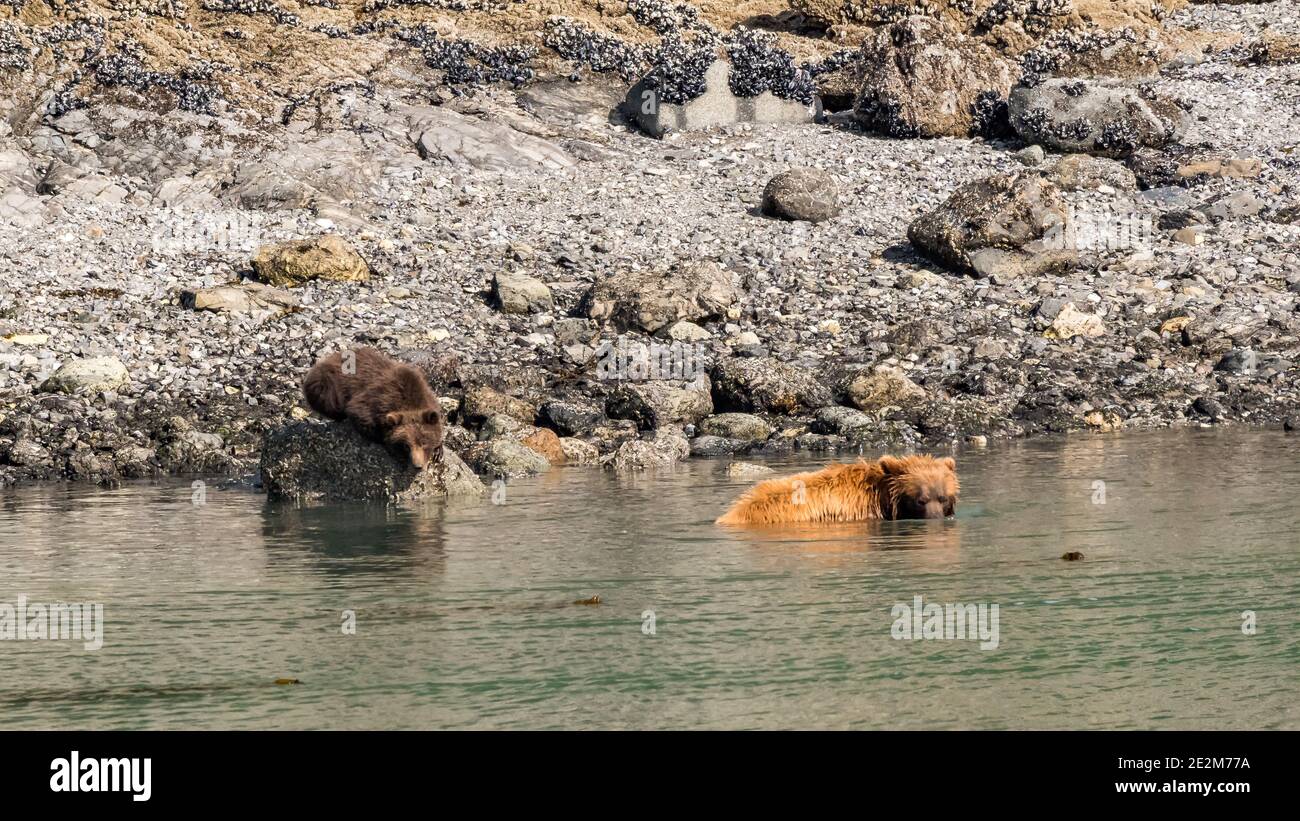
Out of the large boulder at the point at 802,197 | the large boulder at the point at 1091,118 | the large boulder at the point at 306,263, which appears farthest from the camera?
the large boulder at the point at 1091,118

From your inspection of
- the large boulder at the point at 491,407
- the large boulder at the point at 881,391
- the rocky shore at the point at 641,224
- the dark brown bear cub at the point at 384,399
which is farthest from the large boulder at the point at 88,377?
the large boulder at the point at 881,391

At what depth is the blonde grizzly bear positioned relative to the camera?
38.8 feet

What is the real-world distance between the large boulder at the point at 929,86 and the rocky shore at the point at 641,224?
0.07 metres

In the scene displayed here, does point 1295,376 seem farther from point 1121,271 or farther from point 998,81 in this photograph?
point 998,81

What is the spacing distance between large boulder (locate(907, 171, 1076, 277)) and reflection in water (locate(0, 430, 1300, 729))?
398 inches

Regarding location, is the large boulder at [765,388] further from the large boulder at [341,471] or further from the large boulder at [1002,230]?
the large boulder at [341,471]

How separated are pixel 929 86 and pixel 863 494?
20.9m

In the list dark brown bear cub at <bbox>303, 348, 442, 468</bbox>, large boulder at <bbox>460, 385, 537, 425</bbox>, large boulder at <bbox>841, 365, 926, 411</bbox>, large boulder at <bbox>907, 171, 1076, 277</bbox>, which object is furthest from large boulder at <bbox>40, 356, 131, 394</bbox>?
large boulder at <bbox>907, 171, 1076, 277</bbox>

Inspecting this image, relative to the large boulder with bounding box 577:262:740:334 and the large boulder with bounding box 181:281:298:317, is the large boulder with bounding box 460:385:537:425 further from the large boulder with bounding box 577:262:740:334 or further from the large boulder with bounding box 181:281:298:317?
the large boulder with bounding box 181:281:298:317

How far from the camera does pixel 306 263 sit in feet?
77.8

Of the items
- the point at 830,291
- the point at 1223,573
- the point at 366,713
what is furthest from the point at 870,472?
the point at 830,291

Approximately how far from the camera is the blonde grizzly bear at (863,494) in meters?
11.8
